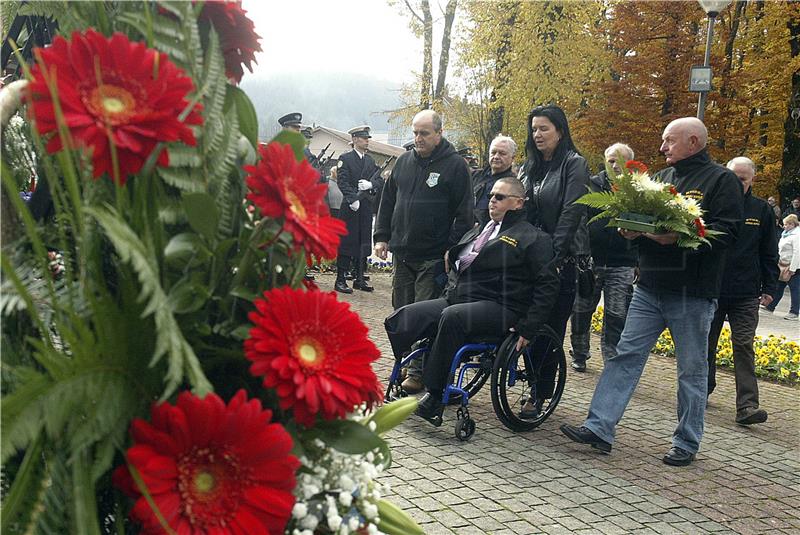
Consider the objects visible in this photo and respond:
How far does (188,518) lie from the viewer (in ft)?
3.67

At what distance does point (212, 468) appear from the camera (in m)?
1.15

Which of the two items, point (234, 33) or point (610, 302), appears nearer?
point (234, 33)

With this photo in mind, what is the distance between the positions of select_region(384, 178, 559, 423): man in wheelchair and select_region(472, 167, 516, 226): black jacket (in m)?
1.49

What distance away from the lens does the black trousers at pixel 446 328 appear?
584cm

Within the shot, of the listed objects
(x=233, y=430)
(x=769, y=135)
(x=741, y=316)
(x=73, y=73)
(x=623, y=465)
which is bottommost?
(x=623, y=465)

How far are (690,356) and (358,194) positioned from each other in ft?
29.6

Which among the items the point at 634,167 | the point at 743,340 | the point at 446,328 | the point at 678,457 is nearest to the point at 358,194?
the point at 743,340

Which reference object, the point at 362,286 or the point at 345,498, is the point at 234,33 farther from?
the point at 362,286

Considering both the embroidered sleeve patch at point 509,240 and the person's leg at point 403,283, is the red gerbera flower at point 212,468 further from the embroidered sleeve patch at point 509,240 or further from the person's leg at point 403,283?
the person's leg at point 403,283

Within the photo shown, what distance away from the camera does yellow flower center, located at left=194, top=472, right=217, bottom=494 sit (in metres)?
1.14

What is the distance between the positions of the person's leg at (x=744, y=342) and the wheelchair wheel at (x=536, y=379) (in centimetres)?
168

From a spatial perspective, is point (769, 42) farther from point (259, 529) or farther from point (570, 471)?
point (259, 529)

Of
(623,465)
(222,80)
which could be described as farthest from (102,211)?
(623,465)

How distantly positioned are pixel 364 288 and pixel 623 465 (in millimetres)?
8568
